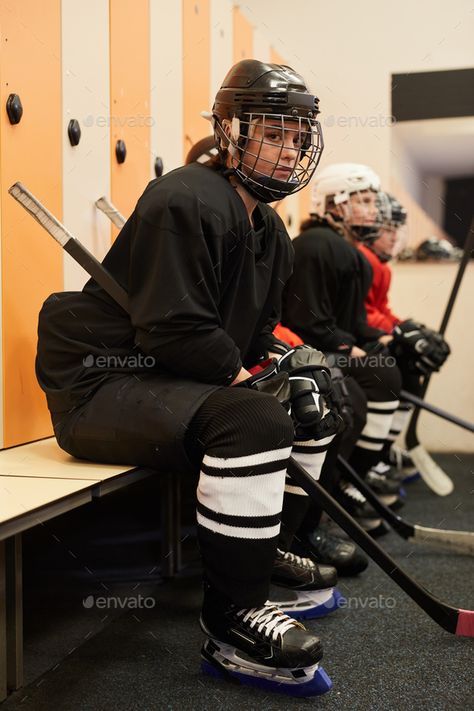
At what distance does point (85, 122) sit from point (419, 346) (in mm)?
1328

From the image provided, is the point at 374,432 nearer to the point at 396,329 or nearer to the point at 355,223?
the point at 396,329

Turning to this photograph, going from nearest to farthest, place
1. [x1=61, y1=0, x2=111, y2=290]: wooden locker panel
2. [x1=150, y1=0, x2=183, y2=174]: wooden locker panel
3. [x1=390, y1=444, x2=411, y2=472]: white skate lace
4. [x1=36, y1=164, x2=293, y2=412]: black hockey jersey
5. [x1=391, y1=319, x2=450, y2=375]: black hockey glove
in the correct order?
[x1=36, y1=164, x2=293, y2=412]: black hockey jersey → [x1=61, y1=0, x2=111, y2=290]: wooden locker panel → [x1=150, y1=0, x2=183, y2=174]: wooden locker panel → [x1=391, y1=319, x2=450, y2=375]: black hockey glove → [x1=390, y1=444, x2=411, y2=472]: white skate lace

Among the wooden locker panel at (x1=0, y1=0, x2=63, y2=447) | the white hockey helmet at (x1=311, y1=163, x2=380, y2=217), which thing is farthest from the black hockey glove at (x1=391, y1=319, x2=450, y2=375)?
the wooden locker panel at (x1=0, y1=0, x2=63, y2=447)

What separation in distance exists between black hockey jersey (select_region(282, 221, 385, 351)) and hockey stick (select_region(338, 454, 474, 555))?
39 cm

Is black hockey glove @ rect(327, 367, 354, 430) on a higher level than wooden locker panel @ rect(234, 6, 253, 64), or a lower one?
lower

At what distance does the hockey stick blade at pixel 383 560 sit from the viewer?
4.71ft

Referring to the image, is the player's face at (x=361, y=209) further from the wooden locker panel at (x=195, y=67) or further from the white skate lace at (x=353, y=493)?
the white skate lace at (x=353, y=493)

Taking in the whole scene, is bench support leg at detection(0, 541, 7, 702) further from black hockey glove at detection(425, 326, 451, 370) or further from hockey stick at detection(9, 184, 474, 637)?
black hockey glove at detection(425, 326, 451, 370)

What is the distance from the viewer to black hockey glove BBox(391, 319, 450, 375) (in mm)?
2559

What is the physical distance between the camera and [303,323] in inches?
88.6

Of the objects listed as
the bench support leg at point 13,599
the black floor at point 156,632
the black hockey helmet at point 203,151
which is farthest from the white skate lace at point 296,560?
the black hockey helmet at point 203,151

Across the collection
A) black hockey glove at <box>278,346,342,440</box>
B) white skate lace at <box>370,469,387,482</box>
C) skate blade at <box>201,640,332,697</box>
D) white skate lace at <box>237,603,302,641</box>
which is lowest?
white skate lace at <box>370,469,387,482</box>

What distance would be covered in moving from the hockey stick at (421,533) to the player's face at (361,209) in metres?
0.89

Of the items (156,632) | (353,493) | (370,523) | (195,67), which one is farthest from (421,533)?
(195,67)
